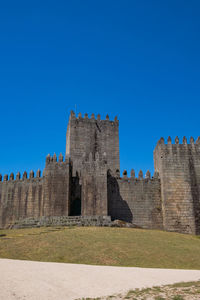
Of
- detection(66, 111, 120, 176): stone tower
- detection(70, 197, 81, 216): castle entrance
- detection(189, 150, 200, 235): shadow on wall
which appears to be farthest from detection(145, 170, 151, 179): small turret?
detection(70, 197, 81, 216): castle entrance

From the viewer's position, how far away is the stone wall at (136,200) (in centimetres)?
2952

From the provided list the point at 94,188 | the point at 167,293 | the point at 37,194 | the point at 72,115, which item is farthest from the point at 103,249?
the point at 72,115

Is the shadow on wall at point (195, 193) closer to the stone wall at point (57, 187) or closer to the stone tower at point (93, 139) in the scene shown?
the stone tower at point (93, 139)

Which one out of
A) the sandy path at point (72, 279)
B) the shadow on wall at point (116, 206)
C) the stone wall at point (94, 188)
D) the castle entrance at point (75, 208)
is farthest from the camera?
the castle entrance at point (75, 208)

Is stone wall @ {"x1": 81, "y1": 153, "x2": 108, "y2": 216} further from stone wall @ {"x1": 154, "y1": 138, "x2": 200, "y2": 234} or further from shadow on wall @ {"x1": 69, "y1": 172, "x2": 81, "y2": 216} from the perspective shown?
stone wall @ {"x1": 154, "y1": 138, "x2": 200, "y2": 234}

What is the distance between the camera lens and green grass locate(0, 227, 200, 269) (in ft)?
48.9

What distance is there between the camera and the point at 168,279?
11383 mm

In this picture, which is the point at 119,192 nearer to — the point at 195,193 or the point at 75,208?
the point at 75,208

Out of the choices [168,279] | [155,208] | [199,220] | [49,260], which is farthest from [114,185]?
[168,279]

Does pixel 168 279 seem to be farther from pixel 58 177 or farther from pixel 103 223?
pixel 58 177

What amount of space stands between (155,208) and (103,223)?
7728mm

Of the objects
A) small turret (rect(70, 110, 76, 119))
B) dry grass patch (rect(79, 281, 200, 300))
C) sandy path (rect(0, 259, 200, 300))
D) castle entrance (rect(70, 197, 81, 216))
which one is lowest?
dry grass patch (rect(79, 281, 200, 300))

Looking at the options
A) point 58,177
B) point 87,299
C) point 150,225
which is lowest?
point 87,299

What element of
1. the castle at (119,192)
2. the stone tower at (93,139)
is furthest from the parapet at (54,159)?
the stone tower at (93,139)
